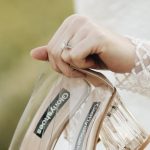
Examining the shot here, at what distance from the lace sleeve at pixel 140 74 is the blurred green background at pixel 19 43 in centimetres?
75

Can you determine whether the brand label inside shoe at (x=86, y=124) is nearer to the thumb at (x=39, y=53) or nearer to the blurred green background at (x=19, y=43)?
the thumb at (x=39, y=53)

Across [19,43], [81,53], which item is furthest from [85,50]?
[19,43]

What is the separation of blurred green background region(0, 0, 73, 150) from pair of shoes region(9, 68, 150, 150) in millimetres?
675

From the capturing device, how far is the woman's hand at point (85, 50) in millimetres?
705

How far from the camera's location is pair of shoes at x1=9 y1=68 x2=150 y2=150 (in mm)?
736

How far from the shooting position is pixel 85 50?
2.28ft

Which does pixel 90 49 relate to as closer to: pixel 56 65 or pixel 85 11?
pixel 56 65

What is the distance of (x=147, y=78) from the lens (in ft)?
2.47

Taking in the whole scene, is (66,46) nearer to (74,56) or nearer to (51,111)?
(74,56)

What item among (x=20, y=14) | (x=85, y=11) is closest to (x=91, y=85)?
(x=85, y=11)

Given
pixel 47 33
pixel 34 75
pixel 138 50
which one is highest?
pixel 138 50

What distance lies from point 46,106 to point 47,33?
0.78m

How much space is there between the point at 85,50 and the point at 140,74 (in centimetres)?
12

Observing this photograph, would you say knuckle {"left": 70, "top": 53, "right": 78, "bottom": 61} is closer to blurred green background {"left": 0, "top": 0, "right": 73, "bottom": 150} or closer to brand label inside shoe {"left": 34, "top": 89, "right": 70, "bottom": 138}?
brand label inside shoe {"left": 34, "top": 89, "right": 70, "bottom": 138}
